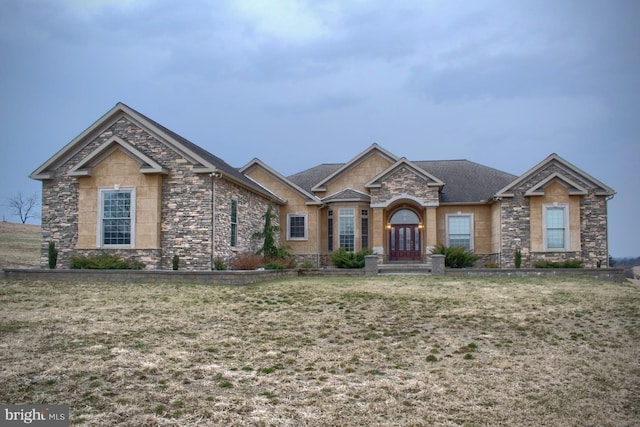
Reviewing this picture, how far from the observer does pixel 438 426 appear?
19.7 feet

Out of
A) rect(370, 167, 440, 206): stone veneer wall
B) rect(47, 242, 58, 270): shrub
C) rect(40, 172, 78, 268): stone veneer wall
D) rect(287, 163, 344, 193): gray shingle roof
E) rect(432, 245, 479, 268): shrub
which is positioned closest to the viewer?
rect(47, 242, 58, 270): shrub

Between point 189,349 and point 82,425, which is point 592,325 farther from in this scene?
point 82,425

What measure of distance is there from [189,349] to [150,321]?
2.56 metres

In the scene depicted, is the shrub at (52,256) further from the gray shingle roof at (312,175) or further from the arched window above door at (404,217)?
the arched window above door at (404,217)

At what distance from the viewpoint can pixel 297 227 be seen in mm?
28109

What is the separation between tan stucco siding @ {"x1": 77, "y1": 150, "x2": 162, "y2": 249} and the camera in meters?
19.9

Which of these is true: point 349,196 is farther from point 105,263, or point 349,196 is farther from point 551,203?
point 105,263

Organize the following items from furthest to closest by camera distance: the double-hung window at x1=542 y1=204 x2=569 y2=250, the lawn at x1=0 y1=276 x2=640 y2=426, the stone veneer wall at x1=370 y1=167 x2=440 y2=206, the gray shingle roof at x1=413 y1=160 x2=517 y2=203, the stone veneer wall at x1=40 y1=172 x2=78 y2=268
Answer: the gray shingle roof at x1=413 y1=160 x2=517 y2=203, the stone veneer wall at x1=370 y1=167 x2=440 y2=206, the double-hung window at x1=542 y1=204 x2=569 y2=250, the stone veneer wall at x1=40 y1=172 x2=78 y2=268, the lawn at x1=0 y1=276 x2=640 y2=426

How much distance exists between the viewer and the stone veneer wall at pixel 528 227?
81.9 feet

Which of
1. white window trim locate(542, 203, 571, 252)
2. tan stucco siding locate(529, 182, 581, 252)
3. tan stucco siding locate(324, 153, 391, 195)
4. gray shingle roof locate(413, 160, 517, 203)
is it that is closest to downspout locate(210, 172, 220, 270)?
tan stucco siding locate(324, 153, 391, 195)

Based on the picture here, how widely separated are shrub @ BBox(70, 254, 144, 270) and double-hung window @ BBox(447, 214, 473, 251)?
15.8 metres

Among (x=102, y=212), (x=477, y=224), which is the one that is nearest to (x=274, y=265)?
(x=102, y=212)

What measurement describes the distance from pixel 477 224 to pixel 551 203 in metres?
4.03

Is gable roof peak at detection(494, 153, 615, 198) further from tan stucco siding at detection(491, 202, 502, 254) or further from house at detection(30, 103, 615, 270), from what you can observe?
tan stucco siding at detection(491, 202, 502, 254)
